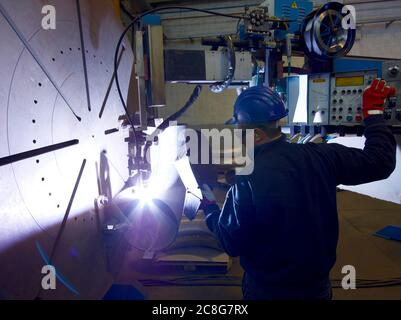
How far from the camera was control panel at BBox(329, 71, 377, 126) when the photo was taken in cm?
162

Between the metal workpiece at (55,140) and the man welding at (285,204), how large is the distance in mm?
617

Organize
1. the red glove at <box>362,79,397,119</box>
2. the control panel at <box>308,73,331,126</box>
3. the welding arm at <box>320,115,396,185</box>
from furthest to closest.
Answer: the control panel at <box>308,73,331,126</box> → the red glove at <box>362,79,397,119</box> → the welding arm at <box>320,115,396,185</box>

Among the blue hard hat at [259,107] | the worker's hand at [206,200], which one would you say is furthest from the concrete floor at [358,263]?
the blue hard hat at [259,107]

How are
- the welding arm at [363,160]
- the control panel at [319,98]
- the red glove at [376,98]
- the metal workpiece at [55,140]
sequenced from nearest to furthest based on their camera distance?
the metal workpiece at [55,140]
the welding arm at [363,160]
the red glove at [376,98]
the control panel at [319,98]

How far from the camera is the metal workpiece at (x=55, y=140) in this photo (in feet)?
2.66

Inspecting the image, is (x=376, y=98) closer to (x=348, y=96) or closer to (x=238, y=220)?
(x=348, y=96)

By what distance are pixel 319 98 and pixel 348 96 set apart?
6.3 inches

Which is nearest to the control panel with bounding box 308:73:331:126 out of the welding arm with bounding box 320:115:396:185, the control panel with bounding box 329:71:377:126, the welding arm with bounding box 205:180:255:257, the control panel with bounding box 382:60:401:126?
the control panel with bounding box 329:71:377:126

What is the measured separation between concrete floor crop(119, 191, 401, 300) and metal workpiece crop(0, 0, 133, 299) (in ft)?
2.01

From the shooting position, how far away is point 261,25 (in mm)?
1452

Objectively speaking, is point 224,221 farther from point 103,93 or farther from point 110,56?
point 110,56

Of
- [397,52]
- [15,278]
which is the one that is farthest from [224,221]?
[397,52]

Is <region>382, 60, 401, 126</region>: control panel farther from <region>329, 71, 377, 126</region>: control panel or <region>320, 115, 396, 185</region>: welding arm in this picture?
<region>320, 115, 396, 185</region>: welding arm

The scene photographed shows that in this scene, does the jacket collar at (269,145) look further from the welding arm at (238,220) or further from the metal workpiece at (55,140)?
the metal workpiece at (55,140)
